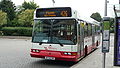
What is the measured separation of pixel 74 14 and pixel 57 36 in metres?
1.39

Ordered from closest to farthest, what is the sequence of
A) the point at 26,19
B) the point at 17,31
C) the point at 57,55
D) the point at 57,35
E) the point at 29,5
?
the point at 57,55
the point at 57,35
the point at 17,31
the point at 26,19
the point at 29,5

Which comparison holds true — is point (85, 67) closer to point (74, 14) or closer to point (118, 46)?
point (118, 46)

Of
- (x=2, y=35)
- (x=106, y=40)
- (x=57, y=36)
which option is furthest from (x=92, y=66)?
(x=2, y=35)

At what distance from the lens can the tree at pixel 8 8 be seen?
57438mm

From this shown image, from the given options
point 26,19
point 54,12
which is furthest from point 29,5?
point 54,12

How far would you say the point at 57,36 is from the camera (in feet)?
35.6

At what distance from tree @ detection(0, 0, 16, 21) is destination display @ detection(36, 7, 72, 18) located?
1890 inches

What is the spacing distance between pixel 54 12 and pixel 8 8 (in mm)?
48798

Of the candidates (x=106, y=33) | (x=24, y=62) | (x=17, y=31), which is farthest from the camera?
(x=17, y=31)

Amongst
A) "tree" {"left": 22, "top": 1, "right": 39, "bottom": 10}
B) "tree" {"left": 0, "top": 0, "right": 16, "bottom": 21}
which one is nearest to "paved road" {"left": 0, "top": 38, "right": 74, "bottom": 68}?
"tree" {"left": 0, "top": 0, "right": 16, "bottom": 21}

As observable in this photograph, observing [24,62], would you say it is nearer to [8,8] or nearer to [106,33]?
[106,33]

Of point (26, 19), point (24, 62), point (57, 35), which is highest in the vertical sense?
point (26, 19)

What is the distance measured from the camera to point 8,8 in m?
57.8

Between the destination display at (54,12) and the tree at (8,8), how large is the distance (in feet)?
158
